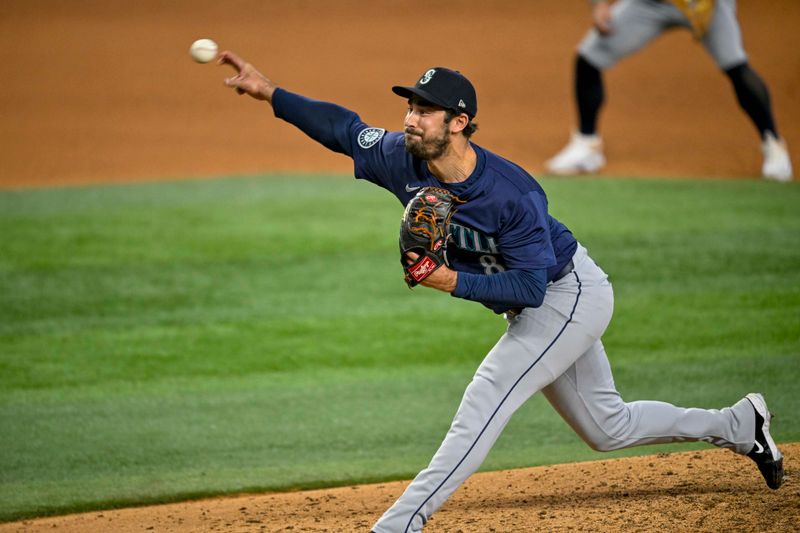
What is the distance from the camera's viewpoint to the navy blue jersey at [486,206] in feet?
13.0

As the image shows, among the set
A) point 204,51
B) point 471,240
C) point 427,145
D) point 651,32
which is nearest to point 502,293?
point 471,240

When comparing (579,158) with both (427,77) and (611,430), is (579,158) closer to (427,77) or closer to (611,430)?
(611,430)

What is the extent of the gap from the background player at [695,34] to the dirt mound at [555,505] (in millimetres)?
5408

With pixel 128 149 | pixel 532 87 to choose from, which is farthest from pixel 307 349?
pixel 532 87

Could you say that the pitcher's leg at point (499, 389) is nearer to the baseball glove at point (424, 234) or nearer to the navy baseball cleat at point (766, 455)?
the baseball glove at point (424, 234)

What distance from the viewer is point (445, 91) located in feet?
13.2

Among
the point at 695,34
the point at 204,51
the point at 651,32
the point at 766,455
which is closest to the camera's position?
the point at 766,455

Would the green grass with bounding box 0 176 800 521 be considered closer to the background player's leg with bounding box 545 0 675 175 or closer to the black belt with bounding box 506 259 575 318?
the background player's leg with bounding box 545 0 675 175

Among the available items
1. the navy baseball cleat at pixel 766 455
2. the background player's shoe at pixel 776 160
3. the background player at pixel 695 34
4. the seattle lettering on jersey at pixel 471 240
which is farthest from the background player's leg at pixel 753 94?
the seattle lettering on jersey at pixel 471 240

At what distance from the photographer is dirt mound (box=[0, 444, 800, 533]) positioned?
4.30 metres

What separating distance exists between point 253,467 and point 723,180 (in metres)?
6.35

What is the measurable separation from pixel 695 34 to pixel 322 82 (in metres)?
5.54

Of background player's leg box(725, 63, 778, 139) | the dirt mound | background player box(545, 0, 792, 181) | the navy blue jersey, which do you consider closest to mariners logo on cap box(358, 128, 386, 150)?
the navy blue jersey

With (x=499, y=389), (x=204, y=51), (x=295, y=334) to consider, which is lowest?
(x=499, y=389)
